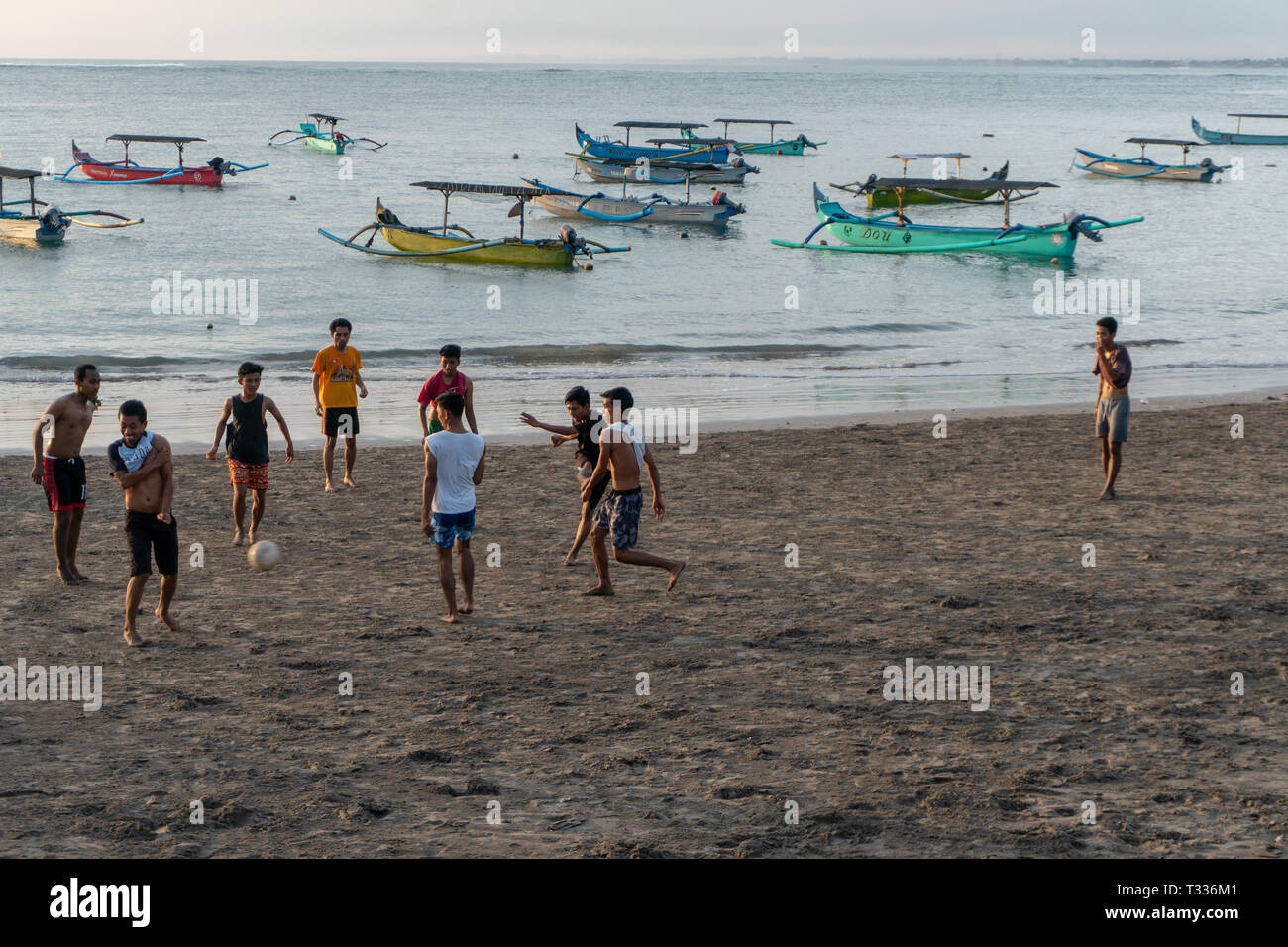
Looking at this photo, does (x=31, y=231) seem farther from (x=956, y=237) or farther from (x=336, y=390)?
(x=336, y=390)

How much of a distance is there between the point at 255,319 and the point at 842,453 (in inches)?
679

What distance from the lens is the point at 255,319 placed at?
28172 mm

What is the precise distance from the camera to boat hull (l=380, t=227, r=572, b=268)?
33719 mm

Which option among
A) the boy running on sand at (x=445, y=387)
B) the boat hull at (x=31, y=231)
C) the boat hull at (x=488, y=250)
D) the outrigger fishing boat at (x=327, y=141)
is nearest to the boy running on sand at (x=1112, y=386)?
the boy running on sand at (x=445, y=387)

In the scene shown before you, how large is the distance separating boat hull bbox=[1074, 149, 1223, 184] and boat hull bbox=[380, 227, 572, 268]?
44.9 metres

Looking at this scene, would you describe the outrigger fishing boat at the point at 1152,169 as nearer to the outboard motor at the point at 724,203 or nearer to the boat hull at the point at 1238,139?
the boat hull at the point at 1238,139

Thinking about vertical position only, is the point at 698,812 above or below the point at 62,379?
below

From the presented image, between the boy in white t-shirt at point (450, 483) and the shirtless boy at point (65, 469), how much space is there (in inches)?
114

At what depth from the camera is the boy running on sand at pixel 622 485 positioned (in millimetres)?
9344

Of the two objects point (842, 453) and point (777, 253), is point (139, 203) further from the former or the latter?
point (842, 453)

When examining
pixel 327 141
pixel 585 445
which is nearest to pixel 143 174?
pixel 327 141
